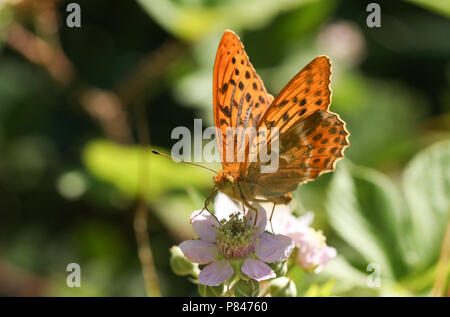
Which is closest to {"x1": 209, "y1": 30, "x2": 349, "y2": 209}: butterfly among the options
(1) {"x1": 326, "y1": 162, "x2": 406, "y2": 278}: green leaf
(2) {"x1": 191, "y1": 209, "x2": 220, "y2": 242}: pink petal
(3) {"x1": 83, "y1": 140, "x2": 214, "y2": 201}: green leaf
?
(2) {"x1": 191, "y1": 209, "x2": 220, "y2": 242}: pink petal

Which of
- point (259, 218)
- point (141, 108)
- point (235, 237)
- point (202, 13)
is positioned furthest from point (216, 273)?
point (141, 108)

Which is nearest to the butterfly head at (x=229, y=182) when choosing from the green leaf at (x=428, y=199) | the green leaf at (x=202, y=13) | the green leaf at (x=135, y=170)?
the green leaf at (x=428, y=199)

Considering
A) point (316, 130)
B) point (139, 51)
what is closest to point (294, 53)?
point (139, 51)

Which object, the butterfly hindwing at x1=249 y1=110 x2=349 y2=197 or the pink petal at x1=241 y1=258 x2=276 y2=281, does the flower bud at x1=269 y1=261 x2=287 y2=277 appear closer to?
the pink petal at x1=241 y1=258 x2=276 y2=281

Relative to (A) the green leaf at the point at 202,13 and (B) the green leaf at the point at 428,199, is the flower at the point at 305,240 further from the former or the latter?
(A) the green leaf at the point at 202,13

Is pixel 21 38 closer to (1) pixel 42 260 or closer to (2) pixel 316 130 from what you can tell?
(1) pixel 42 260

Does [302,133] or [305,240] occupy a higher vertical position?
[302,133]

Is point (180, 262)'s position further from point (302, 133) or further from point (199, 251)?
→ point (302, 133)
